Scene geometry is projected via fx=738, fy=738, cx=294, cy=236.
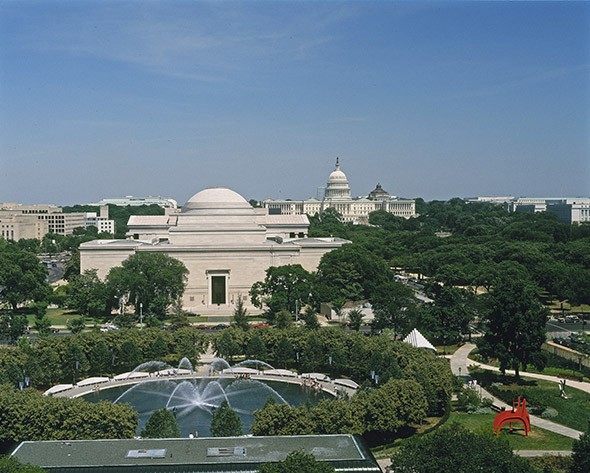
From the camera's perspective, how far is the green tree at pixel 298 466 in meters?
16.5

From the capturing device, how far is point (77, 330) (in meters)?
40.8

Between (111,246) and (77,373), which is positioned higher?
(111,246)

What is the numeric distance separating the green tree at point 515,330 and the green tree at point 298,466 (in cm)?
1742

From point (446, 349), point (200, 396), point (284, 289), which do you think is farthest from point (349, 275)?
point (200, 396)

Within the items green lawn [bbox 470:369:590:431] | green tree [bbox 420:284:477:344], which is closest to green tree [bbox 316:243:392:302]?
green tree [bbox 420:284:477:344]

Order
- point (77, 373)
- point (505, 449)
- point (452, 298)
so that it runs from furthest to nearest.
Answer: point (452, 298)
point (77, 373)
point (505, 449)

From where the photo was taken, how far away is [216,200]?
6341 centimetres

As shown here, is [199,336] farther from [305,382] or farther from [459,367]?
[459,367]

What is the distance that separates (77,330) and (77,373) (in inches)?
297

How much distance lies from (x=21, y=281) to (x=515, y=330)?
113ft

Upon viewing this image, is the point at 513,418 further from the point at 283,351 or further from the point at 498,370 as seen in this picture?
the point at 283,351

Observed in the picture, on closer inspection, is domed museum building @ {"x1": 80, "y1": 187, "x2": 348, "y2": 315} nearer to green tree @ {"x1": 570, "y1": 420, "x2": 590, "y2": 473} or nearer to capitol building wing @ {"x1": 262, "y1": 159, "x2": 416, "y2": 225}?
green tree @ {"x1": 570, "y1": 420, "x2": 590, "y2": 473}

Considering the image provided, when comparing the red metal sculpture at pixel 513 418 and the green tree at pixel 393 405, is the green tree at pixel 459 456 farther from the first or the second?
the red metal sculpture at pixel 513 418

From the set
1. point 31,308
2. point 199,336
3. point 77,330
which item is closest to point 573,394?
point 199,336
